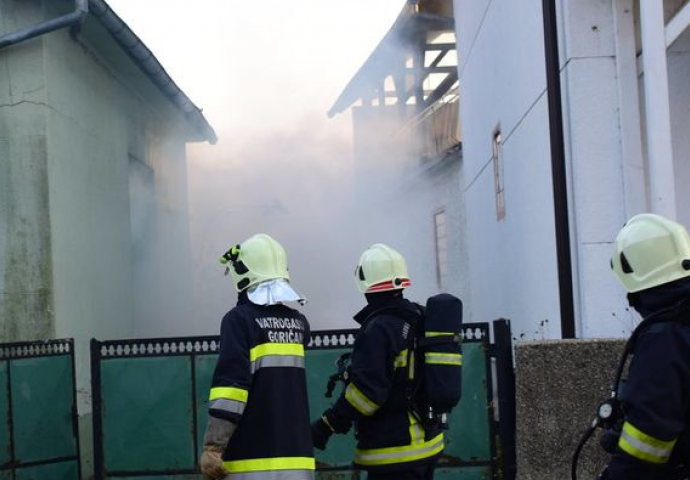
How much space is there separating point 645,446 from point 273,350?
5.12ft

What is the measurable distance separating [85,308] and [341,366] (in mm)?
5114

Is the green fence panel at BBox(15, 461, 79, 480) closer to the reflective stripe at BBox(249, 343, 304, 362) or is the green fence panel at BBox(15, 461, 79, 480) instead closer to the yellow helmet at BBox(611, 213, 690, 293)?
the reflective stripe at BBox(249, 343, 304, 362)

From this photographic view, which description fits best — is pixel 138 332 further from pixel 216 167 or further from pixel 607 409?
pixel 607 409

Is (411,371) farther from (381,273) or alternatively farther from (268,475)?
(268,475)

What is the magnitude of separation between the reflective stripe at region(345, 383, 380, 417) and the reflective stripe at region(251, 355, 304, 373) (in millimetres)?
257

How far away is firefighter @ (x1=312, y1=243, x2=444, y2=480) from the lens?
3.50 meters

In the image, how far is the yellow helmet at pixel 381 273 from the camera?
3.80 m

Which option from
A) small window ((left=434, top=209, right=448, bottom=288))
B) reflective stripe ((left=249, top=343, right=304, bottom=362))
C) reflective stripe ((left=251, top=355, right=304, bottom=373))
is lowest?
reflective stripe ((left=251, top=355, right=304, bottom=373))

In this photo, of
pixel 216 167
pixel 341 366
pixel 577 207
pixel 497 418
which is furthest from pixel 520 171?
pixel 216 167

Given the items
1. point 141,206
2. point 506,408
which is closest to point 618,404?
point 506,408

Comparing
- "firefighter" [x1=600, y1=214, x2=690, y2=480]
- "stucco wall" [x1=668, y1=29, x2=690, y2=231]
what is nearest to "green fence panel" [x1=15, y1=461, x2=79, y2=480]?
"firefighter" [x1=600, y1=214, x2=690, y2=480]

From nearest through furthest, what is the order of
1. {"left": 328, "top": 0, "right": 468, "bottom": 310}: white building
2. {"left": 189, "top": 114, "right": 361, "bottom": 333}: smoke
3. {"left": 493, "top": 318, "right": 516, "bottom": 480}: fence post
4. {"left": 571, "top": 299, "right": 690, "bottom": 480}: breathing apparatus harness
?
{"left": 571, "top": 299, "right": 690, "bottom": 480}: breathing apparatus harness < {"left": 493, "top": 318, "right": 516, "bottom": 480}: fence post < {"left": 328, "top": 0, "right": 468, "bottom": 310}: white building < {"left": 189, "top": 114, "right": 361, "bottom": 333}: smoke

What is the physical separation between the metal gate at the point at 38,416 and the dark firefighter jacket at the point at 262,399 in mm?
2896

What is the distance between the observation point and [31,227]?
7.27 meters
